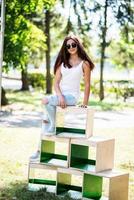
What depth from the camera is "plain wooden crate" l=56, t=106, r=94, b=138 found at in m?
6.65

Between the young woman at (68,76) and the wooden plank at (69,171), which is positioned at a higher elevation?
the young woman at (68,76)

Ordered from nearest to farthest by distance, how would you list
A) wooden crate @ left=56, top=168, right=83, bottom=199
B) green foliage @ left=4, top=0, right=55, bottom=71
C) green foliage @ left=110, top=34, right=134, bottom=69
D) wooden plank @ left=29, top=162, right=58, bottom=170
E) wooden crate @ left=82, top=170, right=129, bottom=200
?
wooden crate @ left=82, top=170, right=129, bottom=200, wooden crate @ left=56, top=168, right=83, bottom=199, wooden plank @ left=29, top=162, right=58, bottom=170, green foliage @ left=4, top=0, right=55, bottom=71, green foliage @ left=110, top=34, right=134, bottom=69

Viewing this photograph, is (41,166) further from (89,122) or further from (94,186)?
(89,122)

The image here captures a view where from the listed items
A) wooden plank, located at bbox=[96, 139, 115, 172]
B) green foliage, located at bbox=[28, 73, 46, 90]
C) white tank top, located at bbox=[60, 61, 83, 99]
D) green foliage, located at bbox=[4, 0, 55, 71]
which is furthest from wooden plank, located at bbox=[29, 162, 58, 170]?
green foliage, located at bbox=[28, 73, 46, 90]

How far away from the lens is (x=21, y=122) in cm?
1437

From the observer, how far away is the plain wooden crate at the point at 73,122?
665 cm

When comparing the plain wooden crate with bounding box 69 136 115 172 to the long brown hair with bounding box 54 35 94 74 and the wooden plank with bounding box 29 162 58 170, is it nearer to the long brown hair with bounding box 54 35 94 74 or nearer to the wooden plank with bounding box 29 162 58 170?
the wooden plank with bounding box 29 162 58 170

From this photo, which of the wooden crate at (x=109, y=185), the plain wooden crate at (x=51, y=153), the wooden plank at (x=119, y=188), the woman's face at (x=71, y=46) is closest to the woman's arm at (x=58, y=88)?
the woman's face at (x=71, y=46)

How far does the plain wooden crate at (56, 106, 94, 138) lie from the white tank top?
0.23 metres

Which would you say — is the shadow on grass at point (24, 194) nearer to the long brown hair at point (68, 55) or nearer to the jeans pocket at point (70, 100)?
the jeans pocket at point (70, 100)

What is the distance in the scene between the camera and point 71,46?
6.82m

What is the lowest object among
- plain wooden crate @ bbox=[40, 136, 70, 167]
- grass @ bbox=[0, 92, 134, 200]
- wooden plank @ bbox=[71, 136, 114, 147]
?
grass @ bbox=[0, 92, 134, 200]

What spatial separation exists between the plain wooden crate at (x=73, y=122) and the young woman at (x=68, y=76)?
81 millimetres

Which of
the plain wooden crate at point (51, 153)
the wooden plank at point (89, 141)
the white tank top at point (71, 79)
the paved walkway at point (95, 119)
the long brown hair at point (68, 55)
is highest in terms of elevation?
the long brown hair at point (68, 55)
